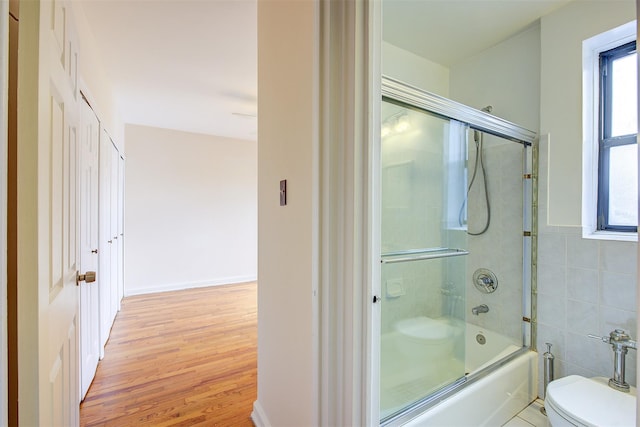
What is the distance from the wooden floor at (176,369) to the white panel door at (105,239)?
20 centimetres

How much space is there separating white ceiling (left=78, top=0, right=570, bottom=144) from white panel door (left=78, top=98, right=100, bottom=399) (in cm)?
61

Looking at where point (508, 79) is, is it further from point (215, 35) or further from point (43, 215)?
point (43, 215)

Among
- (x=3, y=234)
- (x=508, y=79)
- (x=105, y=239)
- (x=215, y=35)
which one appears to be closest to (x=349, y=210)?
(x=3, y=234)

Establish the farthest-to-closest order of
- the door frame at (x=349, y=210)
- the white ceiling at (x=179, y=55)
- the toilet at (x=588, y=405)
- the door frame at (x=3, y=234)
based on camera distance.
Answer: the white ceiling at (x=179, y=55) < the toilet at (x=588, y=405) < the door frame at (x=349, y=210) < the door frame at (x=3, y=234)

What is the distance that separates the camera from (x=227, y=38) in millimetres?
2012

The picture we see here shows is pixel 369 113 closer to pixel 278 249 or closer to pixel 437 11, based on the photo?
pixel 278 249

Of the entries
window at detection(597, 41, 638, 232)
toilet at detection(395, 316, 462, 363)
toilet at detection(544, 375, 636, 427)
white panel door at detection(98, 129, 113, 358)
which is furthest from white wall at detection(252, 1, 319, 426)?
window at detection(597, 41, 638, 232)

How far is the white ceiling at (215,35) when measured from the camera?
5.60 ft

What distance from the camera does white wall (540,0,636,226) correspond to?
160cm

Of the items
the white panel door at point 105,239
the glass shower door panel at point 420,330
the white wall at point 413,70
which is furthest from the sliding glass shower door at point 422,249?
the white panel door at point 105,239

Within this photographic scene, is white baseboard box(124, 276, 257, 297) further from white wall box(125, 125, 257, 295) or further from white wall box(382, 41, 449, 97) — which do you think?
white wall box(382, 41, 449, 97)

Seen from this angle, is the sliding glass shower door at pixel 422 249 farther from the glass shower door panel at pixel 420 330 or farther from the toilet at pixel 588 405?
the toilet at pixel 588 405

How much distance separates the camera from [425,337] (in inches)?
70.3

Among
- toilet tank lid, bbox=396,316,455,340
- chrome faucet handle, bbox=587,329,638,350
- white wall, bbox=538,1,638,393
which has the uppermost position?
white wall, bbox=538,1,638,393
